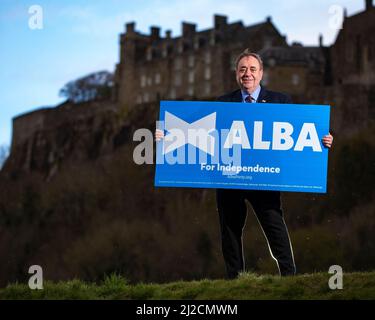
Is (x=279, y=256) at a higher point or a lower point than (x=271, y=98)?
lower

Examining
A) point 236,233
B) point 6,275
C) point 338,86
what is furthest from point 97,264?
point 236,233

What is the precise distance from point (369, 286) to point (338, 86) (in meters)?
62.9

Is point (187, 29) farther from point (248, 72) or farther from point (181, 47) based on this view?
point (248, 72)

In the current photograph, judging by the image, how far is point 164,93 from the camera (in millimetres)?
92562

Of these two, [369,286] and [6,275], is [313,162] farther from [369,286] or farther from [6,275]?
[6,275]

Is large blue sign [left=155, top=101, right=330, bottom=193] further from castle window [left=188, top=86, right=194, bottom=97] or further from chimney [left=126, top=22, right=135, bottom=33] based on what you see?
chimney [left=126, top=22, right=135, bottom=33]

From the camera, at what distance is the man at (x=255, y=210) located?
10.9 meters

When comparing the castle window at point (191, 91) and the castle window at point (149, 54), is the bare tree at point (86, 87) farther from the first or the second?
the castle window at point (191, 91)

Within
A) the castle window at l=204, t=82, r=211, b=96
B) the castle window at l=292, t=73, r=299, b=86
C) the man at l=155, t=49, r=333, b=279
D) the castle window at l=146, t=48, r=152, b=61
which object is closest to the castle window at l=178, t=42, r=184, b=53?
the castle window at l=146, t=48, r=152, b=61

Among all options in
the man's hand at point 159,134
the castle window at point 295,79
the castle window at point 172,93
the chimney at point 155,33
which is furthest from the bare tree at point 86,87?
the man's hand at point 159,134

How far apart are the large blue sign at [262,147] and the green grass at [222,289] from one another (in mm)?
1021
